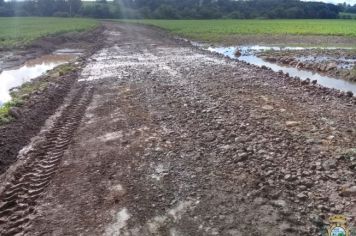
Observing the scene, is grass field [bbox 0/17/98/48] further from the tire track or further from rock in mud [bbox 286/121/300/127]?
rock in mud [bbox 286/121/300/127]

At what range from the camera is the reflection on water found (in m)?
16.5

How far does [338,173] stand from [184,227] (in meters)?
3.06

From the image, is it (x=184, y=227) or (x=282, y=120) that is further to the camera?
(x=282, y=120)

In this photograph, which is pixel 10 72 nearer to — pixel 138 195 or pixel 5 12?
pixel 138 195

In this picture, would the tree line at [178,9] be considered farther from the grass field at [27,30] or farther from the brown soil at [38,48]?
the brown soil at [38,48]

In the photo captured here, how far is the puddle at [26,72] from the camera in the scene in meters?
16.7

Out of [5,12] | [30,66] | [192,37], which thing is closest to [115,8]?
[5,12]

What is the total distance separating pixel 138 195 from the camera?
20.8 feet

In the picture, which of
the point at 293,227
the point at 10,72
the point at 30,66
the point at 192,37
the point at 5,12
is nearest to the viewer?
the point at 293,227

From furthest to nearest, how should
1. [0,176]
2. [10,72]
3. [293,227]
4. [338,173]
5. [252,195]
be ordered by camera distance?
1. [10,72]
2. [0,176]
3. [338,173]
4. [252,195]
5. [293,227]

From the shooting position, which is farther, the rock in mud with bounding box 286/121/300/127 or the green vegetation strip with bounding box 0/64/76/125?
the green vegetation strip with bounding box 0/64/76/125

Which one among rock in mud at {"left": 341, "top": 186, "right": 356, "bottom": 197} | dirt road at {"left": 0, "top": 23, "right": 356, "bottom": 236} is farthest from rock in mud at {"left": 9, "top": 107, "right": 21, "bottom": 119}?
rock in mud at {"left": 341, "top": 186, "right": 356, "bottom": 197}
